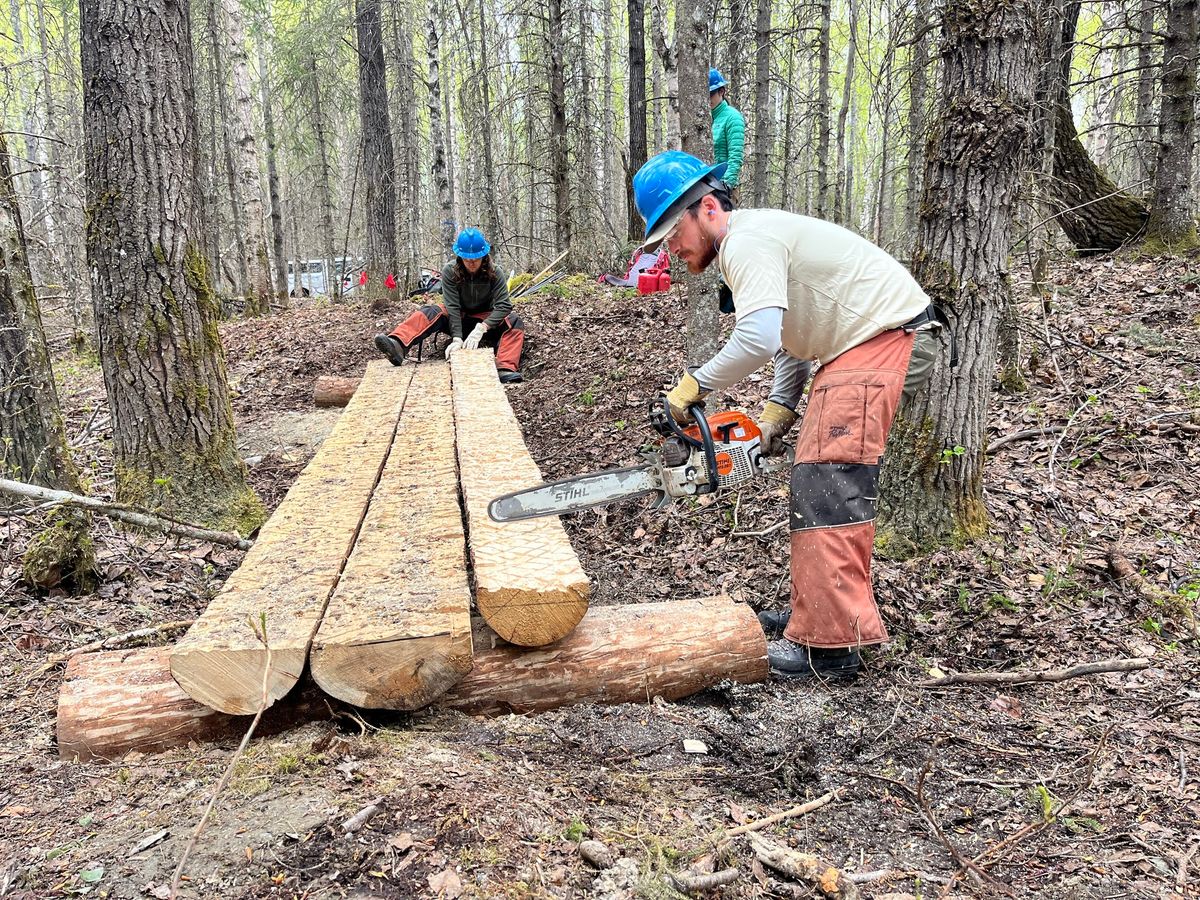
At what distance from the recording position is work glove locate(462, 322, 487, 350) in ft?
26.0

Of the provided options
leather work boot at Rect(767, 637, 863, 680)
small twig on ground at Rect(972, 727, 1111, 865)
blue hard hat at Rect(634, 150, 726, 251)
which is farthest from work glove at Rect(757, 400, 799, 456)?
small twig on ground at Rect(972, 727, 1111, 865)

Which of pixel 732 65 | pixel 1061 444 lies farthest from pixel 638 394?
pixel 732 65

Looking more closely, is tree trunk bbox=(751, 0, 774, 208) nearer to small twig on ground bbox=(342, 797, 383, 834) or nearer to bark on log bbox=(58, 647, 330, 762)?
bark on log bbox=(58, 647, 330, 762)

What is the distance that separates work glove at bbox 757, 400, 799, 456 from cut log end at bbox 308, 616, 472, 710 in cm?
164

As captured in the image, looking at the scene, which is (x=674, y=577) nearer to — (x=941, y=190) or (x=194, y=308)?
(x=941, y=190)

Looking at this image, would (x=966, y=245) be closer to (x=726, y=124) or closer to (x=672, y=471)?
(x=672, y=471)

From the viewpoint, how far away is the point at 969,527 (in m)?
3.71

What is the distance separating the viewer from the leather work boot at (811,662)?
2.98 meters

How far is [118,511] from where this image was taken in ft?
10.8

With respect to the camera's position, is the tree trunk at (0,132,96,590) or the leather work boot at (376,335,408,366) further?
the leather work boot at (376,335,408,366)

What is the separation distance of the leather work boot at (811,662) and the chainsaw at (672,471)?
0.70m

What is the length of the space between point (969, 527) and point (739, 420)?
1536 mm

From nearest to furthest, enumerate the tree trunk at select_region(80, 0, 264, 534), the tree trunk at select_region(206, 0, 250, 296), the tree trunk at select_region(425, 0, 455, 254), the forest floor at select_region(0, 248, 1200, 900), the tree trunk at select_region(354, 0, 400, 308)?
the forest floor at select_region(0, 248, 1200, 900), the tree trunk at select_region(80, 0, 264, 534), the tree trunk at select_region(425, 0, 455, 254), the tree trunk at select_region(354, 0, 400, 308), the tree trunk at select_region(206, 0, 250, 296)

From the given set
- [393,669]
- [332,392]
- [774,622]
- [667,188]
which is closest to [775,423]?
[774,622]
